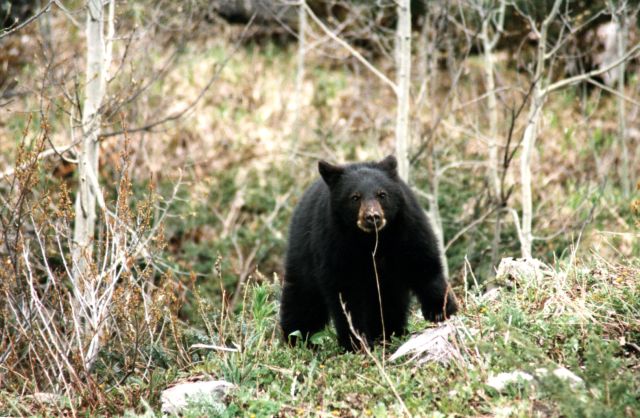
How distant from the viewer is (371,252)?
19.6ft

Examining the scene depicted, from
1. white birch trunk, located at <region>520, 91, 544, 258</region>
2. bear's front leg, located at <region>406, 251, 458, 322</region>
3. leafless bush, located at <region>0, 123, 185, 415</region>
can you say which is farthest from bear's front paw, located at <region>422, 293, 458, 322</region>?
white birch trunk, located at <region>520, 91, 544, 258</region>

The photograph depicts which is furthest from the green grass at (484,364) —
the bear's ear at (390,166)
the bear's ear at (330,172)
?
the bear's ear at (390,166)

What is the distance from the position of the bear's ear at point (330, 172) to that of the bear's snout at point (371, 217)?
0.44 metres

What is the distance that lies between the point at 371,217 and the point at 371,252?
416mm

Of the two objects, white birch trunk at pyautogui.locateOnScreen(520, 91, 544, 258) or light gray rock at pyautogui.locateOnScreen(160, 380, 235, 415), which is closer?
light gray rock at pyautogui.locateOnScreen(160, 380, 235, 415)

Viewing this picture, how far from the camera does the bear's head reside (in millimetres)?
5742

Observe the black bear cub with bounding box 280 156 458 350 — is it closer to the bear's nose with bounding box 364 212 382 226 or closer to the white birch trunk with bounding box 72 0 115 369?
the bear's nose with bounding box 364 212 382 226

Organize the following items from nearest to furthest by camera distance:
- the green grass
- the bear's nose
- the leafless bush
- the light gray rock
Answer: the green grass, the light gray rock, the leafless bush, the bear's nose

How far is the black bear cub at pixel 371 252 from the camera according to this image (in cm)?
586

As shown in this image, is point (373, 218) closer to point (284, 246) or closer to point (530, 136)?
point (530, 136)

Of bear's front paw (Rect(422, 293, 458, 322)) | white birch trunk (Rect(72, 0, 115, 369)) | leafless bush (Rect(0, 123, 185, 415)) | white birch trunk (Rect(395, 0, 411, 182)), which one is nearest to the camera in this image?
leafless bush (Rect(0, 123, 185, 415))

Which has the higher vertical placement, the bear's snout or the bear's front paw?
the bear's snout

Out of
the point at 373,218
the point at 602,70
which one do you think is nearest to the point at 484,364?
the point at 373,218

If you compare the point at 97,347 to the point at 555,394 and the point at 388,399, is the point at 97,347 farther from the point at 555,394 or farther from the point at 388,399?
the point at 555,394
